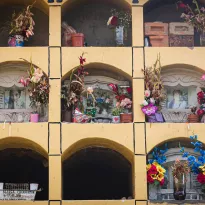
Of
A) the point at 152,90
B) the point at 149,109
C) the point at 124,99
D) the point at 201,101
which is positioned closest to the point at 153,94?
the point at 152,90

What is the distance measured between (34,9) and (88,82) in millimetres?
1494

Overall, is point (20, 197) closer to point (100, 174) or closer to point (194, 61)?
point (100, 174)

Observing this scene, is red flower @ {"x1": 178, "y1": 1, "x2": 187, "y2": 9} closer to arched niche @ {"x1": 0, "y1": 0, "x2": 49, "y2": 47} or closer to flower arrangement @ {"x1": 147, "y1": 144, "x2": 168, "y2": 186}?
arched niche @ {"x1": 0, "y1": 0, "x2": 49, "y2": 47}

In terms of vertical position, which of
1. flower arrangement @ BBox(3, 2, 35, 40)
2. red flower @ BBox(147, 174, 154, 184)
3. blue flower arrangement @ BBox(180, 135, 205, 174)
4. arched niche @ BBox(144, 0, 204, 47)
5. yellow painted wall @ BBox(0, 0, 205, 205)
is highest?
arched niche @ BBox(144, 0, 204, 47)

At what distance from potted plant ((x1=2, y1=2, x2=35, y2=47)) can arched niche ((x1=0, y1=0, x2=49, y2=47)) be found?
33cm

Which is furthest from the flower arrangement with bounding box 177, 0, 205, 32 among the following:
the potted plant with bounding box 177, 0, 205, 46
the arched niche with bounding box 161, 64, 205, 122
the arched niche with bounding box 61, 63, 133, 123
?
the arched niche with bounding box 61, 63, 133, 123

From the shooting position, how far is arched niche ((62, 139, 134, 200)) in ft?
32.9

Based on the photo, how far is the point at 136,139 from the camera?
9312 millimetres

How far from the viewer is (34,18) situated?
10180 mm

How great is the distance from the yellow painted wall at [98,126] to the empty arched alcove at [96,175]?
438mm

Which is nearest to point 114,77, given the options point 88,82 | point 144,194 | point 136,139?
point 88,82

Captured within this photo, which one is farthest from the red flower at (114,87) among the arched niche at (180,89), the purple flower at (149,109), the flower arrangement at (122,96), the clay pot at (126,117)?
the arched niche at (180,89)

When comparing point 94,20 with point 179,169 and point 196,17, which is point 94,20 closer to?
point 196,17

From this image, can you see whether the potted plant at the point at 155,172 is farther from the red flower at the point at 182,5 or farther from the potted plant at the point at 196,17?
the red flower at the point at 182,5
